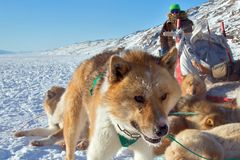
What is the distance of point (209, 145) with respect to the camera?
11.3ft

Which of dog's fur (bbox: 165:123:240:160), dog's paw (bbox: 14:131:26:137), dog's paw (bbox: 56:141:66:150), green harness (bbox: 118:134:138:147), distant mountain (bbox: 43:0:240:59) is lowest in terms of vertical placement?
distant mountain (bbox: 43:0:240:59)

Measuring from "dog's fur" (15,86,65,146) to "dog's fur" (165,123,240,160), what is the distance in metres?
2.04

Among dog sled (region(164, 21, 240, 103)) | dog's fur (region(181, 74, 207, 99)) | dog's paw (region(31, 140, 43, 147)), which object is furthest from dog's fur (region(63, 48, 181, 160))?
dog sled (region(164, 21, 240, 103))

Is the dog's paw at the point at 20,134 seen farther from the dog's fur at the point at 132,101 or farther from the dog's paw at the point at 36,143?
the dog's fur at the point at 132,101

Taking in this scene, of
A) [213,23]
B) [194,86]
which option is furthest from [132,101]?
[213,23]

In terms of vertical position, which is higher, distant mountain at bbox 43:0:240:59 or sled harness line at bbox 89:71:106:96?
sled harness line at bbox 89:71:106:96

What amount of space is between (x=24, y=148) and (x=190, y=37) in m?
3.41

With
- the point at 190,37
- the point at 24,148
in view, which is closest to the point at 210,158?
the point at 24,148

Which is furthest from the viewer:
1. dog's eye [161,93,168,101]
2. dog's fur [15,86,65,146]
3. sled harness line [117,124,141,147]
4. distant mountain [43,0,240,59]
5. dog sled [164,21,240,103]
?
distant mountain [43,0,240,59]

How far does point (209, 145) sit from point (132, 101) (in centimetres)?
102

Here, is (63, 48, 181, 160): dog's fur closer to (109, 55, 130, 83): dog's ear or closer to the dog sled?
(109, 55, 130, 83): dog's ear

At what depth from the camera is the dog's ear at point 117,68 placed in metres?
2.97

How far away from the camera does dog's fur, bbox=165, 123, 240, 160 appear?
338cm

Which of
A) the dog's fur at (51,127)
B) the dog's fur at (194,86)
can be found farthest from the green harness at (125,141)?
the dog's fur at (194,86)
